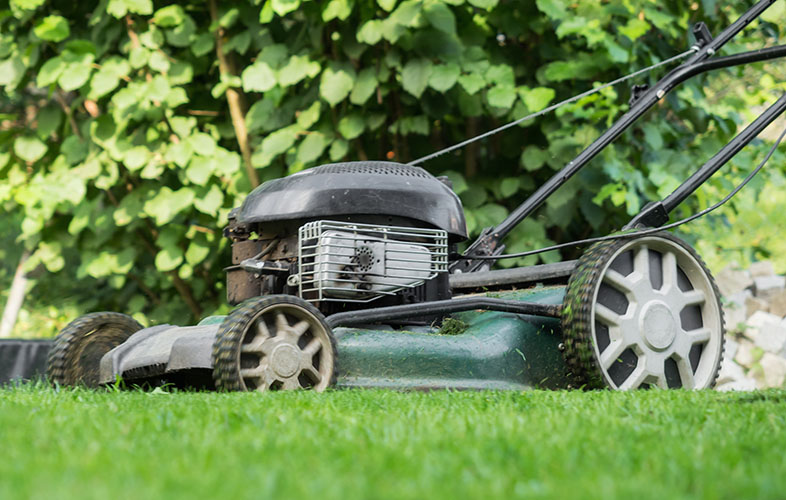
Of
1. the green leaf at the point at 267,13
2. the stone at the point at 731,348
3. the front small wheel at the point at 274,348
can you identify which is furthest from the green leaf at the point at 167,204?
the stone at the point at 731,348

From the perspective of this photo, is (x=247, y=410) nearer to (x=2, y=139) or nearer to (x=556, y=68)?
(x=556, y=68)

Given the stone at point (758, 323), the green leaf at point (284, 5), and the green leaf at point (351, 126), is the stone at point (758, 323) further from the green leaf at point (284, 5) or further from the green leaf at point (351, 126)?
the green leaf at point (284, 5)

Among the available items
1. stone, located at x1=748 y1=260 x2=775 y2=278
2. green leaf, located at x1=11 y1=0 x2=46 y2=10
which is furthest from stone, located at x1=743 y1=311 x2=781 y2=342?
green leaf, located at x1=11 y1=0 x2=46 y2=10

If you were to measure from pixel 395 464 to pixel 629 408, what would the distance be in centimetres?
96

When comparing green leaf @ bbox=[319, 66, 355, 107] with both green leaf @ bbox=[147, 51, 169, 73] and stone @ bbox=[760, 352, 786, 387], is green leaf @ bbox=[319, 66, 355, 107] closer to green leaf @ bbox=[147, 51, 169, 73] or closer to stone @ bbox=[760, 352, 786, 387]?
green leaf @ bbox=[147, 51, 169, 73]

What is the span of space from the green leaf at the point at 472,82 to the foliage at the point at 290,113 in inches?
0.9

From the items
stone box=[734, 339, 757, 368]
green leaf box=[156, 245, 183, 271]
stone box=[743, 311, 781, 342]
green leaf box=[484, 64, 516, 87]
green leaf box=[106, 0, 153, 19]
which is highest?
green leaf box=[106, 0, 153, 19]

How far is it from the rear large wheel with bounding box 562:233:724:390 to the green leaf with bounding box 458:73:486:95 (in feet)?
5.22

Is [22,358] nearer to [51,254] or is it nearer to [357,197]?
[51,254]

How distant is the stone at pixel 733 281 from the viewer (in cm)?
589

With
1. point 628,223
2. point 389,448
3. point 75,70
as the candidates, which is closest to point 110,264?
point 75,70

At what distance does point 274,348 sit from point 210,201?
8.41ft

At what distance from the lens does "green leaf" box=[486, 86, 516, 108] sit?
15.2 ft

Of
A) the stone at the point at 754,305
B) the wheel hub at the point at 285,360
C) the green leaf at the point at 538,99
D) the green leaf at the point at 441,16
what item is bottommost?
the wheel hub at the point at 285,360
